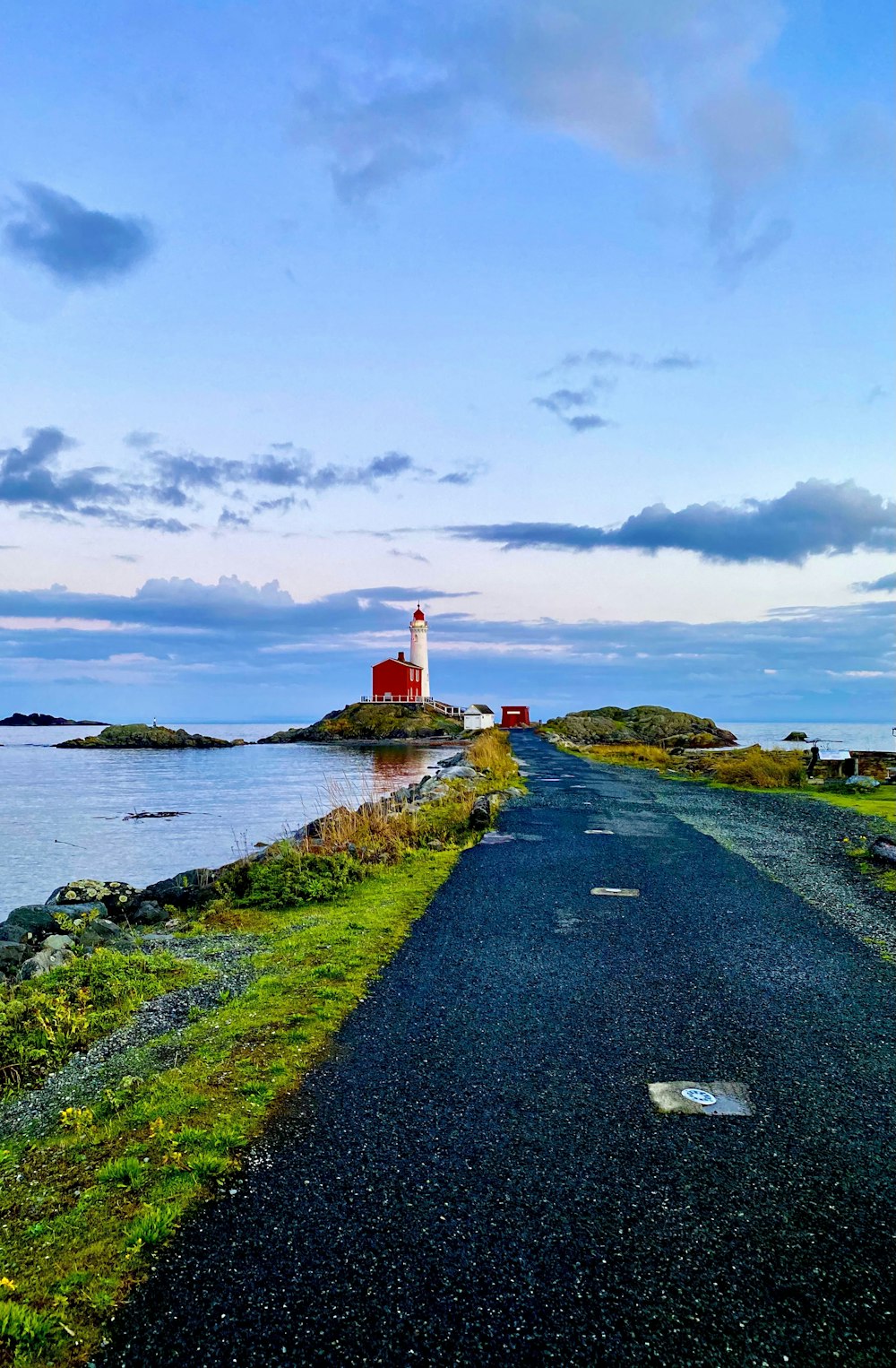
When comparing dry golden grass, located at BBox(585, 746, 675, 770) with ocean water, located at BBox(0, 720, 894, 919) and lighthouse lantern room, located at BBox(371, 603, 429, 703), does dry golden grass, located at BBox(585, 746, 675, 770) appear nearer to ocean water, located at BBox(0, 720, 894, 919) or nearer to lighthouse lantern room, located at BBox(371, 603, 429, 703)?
ocean water, located at BBox(0, 720, 894, 919)

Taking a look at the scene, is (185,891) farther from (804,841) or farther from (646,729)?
(646,729)

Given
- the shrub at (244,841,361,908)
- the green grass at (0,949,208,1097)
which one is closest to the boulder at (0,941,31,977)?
the green grass at (0,949,208,1097)

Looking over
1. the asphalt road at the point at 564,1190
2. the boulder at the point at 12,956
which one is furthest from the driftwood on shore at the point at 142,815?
the asphalt road at the point at 564,1190

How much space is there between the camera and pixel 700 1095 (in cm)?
463

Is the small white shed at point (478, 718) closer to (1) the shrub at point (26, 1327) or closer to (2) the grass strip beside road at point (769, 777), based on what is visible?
(2) the grass strip beside road at point (769, 777)

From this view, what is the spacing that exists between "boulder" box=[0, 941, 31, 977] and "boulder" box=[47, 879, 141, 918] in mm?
3043

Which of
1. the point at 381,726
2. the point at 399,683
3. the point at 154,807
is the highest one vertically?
the point at 399,683

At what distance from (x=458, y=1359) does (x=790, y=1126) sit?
2445 mm

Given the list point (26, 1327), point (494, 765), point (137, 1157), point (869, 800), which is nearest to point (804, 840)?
point (869, 800)

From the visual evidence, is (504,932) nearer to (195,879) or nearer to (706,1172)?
(706,1172)

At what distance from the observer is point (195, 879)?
14023mm

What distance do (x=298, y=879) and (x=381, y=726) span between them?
84847mm

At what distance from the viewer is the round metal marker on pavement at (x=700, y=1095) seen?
454cm

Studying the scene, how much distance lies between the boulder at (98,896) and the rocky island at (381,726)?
74375mm
